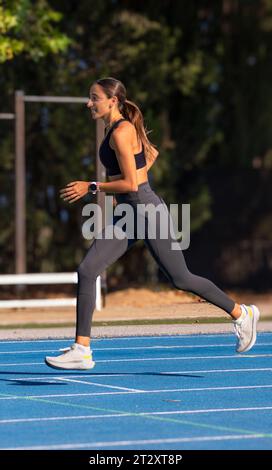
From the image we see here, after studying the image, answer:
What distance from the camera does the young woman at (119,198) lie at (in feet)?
33.7

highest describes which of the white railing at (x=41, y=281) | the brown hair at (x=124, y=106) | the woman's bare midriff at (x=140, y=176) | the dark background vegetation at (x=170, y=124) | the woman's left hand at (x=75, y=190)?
the dark background vegetation at (x=170, y=124)

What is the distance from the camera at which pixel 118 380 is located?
1120 centimetres

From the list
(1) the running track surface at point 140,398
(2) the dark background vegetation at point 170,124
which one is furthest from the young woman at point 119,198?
(2) the dark background vegetation at point 170,124

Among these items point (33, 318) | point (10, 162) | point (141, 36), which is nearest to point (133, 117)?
point (33, 318)

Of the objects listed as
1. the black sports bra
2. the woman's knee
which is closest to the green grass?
the woman's knee

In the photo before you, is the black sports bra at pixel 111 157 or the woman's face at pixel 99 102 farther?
the woman's face at pixel 99 102

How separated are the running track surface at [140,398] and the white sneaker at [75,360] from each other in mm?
187

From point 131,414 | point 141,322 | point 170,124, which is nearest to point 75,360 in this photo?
point 131,414

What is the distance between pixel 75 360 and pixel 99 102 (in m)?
2.01

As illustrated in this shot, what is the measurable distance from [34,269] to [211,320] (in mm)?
16938

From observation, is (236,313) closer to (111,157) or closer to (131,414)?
(111,157)

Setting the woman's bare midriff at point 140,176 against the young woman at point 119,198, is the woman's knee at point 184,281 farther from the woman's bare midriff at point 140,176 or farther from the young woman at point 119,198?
the woman's bare midriff at point 140,176

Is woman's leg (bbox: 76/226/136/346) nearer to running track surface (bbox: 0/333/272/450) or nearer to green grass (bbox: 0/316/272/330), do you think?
running track surface (bbox: 0/333/272/450)

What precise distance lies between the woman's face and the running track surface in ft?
7.02
